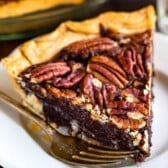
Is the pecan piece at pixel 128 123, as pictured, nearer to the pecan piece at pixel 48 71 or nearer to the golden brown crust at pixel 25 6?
the pecan piece at pixel 48 71

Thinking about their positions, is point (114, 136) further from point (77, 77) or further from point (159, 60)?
point (159, 60)

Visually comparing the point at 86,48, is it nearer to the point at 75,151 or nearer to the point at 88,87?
the point at 88,87

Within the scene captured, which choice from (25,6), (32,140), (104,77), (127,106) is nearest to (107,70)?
(104,77)

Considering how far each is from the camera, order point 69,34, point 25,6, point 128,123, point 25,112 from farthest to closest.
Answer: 1. point 25,6
2. point 69,34
3. point 25,112
4. point 128,123

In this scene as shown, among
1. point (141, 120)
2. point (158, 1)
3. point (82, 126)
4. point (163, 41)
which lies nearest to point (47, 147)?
point (82, 126)

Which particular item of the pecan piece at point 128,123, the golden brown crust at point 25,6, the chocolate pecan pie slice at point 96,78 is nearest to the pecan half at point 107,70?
the chocolate pecan pie slice at point 96,78

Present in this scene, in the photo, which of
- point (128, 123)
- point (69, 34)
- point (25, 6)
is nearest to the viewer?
point (128, 123)

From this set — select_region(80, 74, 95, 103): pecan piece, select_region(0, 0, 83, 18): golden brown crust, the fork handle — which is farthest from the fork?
select_region(0, 0, 83, 18): golden brown crust

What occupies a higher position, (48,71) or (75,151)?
(48,71)
